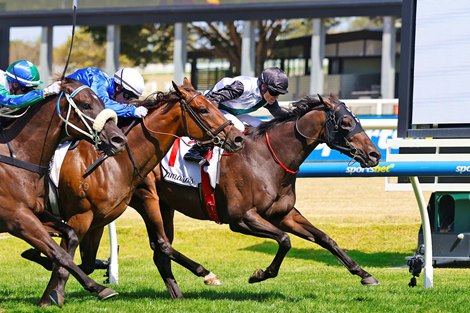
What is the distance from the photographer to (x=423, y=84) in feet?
31.6

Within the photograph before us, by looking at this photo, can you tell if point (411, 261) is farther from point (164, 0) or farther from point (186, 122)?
point (164, 0)

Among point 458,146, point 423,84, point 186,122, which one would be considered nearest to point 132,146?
point 186,122

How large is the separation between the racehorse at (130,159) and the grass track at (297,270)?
26.4 inches

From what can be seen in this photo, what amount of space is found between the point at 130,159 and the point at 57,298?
3.83 ft

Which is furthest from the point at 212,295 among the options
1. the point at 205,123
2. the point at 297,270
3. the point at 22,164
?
the point at 297,270

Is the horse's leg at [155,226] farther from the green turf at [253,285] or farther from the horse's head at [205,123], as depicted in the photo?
the horse's head at [205,123]

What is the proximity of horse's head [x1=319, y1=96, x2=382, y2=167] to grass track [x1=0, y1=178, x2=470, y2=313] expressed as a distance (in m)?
1.08

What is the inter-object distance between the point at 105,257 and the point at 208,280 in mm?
4046

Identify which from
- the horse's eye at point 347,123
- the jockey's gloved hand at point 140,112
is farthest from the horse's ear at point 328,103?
the jockey's gloved hand at point 140,112

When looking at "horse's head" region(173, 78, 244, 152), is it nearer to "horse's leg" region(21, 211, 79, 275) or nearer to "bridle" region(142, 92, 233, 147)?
"bridle" region(142, 92, 233, 147)

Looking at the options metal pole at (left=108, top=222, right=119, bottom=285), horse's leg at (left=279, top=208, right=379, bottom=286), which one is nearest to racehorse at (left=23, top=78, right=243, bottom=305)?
horse's leg at (left=279, top=208, right=379, bottom=286)

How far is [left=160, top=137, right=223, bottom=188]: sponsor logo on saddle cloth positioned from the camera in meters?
9.06

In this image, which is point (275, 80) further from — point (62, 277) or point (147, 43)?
point (147, 43)

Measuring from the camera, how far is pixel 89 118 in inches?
309
